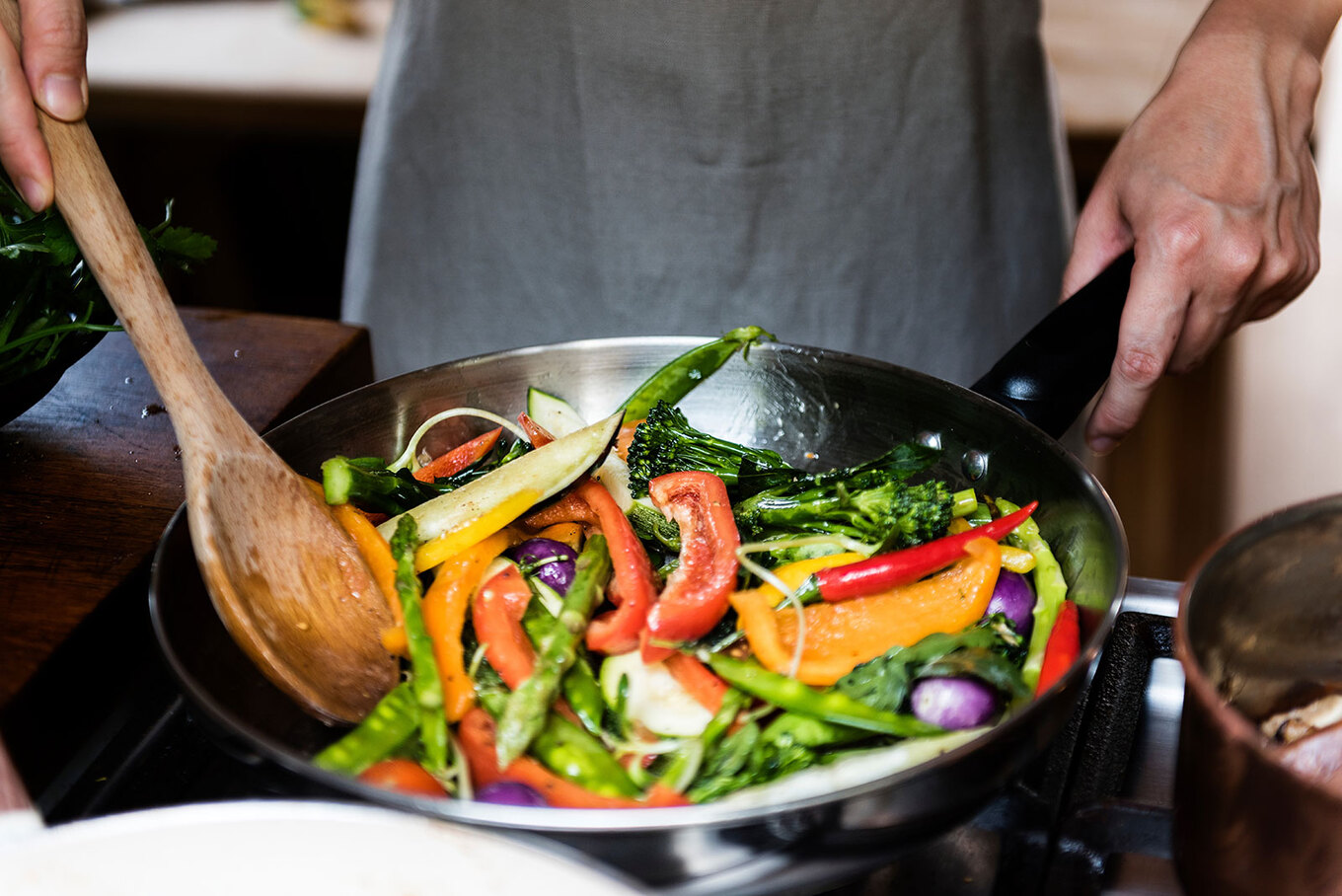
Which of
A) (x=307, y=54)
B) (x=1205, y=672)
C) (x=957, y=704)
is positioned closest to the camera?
(x=1205, y=672)

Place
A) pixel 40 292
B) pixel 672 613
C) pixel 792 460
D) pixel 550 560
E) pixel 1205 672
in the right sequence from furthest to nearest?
pixel 792 460
pixel 40 292
pixel 550 560
pixel 672 613
pixel 1205 672

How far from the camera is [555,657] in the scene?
3.10ft

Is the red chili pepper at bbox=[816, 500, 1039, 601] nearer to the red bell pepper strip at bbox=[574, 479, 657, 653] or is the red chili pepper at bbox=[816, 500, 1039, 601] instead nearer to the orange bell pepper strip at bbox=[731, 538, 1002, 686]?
the orange bell pepper strip at bbox=[731, 538, 1002, 686]

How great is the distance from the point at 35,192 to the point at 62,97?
103 millimetres

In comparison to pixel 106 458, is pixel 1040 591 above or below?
above

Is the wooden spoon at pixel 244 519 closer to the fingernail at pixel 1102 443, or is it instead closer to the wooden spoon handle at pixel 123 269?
the wooden spoon handle at pixel 123 269

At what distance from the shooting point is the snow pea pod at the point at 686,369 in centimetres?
129

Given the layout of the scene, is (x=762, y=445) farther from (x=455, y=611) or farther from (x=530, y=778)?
(x=530, y=778)

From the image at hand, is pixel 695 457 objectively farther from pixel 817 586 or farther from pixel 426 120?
pixel 426 120

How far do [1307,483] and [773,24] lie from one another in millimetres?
2260

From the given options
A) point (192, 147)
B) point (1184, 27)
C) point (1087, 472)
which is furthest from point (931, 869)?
point (192, 147)

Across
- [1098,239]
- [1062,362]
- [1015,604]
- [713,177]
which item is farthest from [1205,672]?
[713,177]

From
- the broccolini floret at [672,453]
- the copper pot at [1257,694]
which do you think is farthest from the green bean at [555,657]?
the copper pot at [1257,694]

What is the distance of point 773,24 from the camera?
1.75 metres
